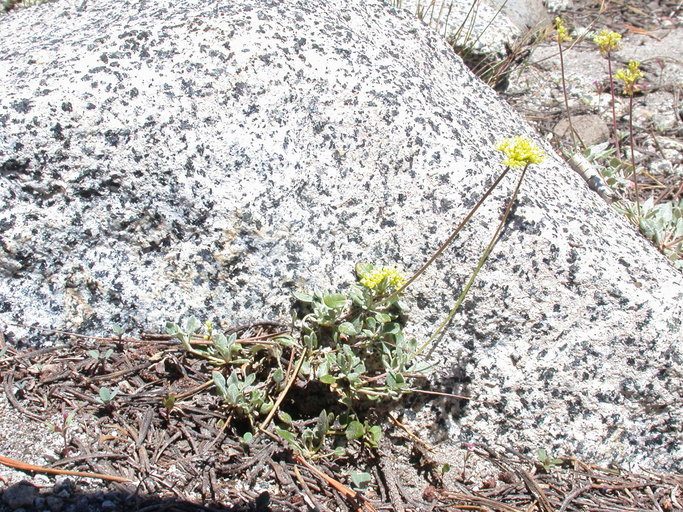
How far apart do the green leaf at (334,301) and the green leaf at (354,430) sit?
1.44ft

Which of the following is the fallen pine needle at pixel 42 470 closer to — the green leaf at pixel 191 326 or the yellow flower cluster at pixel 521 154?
the green leaf at pixel 191 326

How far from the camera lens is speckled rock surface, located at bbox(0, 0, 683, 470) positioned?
2465 millimetres

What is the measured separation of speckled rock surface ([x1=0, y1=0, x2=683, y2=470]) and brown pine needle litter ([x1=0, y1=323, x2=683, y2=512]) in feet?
0.34

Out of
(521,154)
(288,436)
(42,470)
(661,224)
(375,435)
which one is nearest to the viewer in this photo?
Result: (42,470)

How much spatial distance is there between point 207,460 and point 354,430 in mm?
544

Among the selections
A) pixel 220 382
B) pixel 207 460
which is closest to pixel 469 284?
pixel 220 382

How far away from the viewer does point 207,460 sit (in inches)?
86.7

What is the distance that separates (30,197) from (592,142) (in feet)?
12.1

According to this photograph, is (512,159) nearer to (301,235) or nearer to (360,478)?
(301,235)

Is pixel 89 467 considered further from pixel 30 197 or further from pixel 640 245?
pixel 640 245

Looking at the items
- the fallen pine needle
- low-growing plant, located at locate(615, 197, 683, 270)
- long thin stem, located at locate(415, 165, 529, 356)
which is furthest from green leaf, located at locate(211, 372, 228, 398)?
low-growing plant, located at locate(615, 197, 683, 270)

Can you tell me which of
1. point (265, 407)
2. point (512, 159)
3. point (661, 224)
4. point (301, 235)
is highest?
point (512, 159)

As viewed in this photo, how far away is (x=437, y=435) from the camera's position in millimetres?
2521

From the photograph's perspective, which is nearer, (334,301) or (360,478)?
(360,478)
